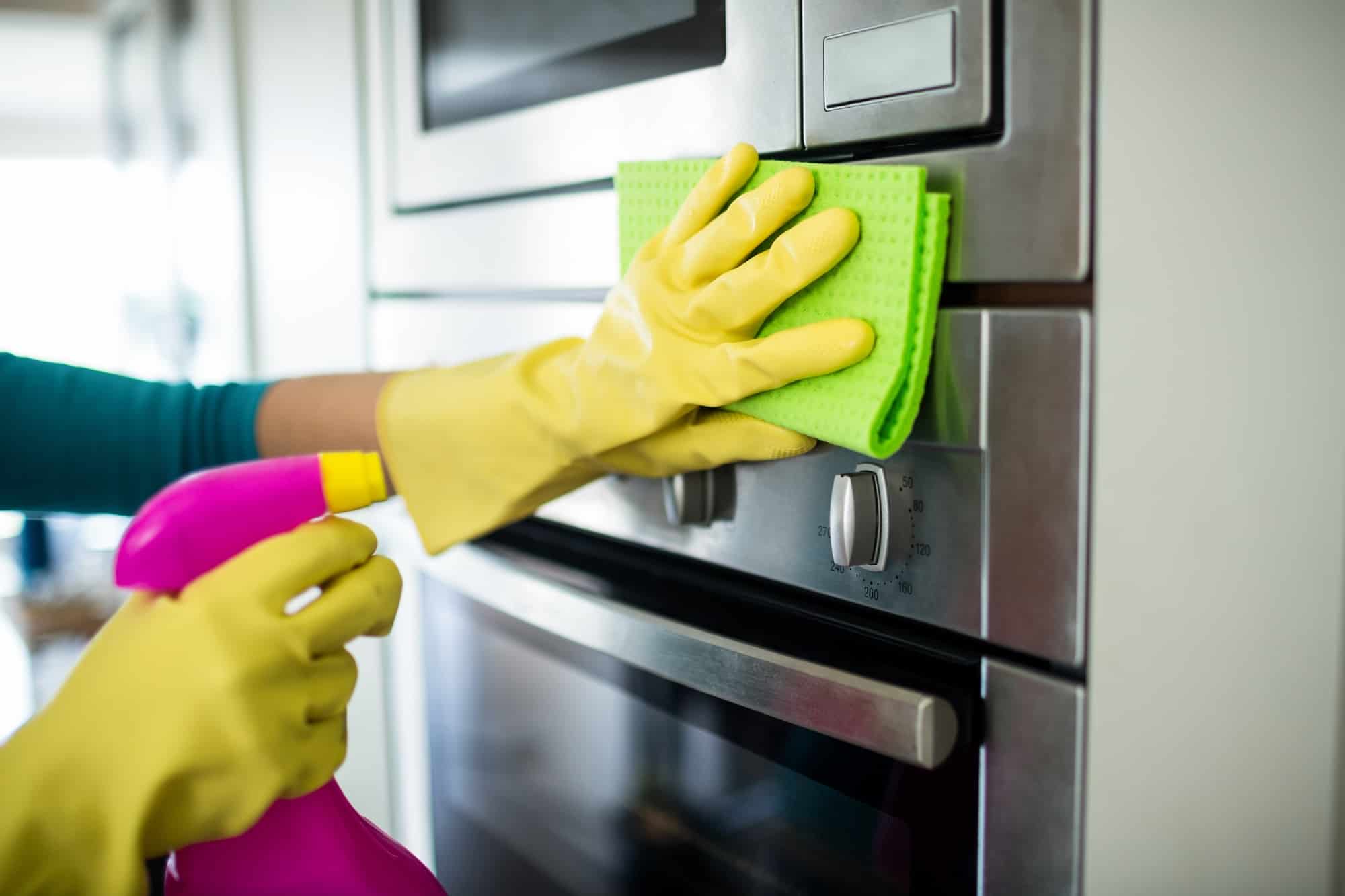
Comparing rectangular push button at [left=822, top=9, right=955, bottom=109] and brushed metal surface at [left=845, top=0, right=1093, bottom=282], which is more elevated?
rectangular push button at [left=822, top=9, right=955, bottom=109]

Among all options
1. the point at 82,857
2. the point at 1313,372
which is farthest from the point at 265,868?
the point at 1313,372

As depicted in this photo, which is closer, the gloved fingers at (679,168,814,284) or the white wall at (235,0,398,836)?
the gloved fingers at (679,168,814,284)

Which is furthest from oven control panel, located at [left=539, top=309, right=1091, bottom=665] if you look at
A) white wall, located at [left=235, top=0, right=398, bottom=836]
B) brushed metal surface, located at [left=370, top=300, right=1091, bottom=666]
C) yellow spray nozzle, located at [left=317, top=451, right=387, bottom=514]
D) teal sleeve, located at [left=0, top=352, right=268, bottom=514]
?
white wall, located at [left=235, top=0, right=398, bottom=836]

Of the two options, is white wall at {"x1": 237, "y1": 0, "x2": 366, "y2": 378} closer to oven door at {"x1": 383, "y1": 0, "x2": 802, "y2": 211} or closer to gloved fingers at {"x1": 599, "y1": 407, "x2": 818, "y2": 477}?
oven door at {"x1": 383, "y1": 0, "x2": 802, "y2": 211}

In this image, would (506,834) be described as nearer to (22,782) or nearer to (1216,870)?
(22,782)

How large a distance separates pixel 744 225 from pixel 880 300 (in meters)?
0.09

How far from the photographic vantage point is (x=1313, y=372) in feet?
1.57

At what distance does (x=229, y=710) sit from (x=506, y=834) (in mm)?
474

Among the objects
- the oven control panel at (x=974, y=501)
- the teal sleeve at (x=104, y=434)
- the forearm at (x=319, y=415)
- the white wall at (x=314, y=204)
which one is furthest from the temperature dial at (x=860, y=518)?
the white wall at (x=314, y=204)

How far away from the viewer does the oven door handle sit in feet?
1.72

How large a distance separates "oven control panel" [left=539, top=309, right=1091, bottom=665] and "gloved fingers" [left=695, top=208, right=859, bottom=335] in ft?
0.24

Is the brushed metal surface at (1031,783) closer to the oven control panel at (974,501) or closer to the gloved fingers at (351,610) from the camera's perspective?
the oven control panel at (974,501)

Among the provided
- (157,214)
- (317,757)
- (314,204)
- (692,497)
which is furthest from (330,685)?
(157,214)

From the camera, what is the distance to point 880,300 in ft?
1.68
